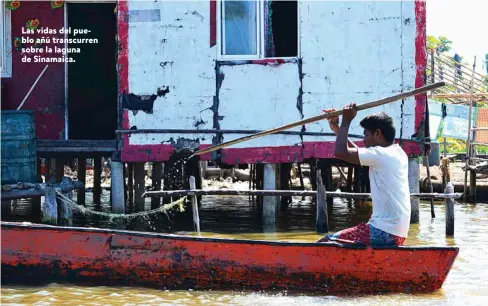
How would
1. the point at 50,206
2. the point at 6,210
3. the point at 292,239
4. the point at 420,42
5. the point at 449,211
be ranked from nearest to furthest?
the point at 50,206, the point at 449,211, the point at 292,239, the point at 420,42, the point at 6,210

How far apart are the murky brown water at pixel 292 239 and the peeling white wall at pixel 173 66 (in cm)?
186

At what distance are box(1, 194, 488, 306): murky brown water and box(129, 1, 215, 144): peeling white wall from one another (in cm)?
186

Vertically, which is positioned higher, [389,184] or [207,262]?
[389,184]

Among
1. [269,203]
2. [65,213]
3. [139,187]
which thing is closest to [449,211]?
[269,203]

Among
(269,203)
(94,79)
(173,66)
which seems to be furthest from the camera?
(94,79)

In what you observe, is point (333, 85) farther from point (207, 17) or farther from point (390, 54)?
point (207, 17)

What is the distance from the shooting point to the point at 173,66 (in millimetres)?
12016

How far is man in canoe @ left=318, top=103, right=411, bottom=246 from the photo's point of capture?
6.59 m

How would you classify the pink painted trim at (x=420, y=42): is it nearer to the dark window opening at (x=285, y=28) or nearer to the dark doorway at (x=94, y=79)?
the dark window opening at (x=285, y=28)

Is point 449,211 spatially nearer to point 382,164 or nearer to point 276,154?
point 276,154

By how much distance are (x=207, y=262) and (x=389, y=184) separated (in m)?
2.25

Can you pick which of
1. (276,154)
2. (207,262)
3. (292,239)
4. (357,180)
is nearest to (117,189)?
(276,154)

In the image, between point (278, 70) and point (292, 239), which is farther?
point (278, 70)

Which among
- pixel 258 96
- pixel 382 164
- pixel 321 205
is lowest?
pixel 321 205
